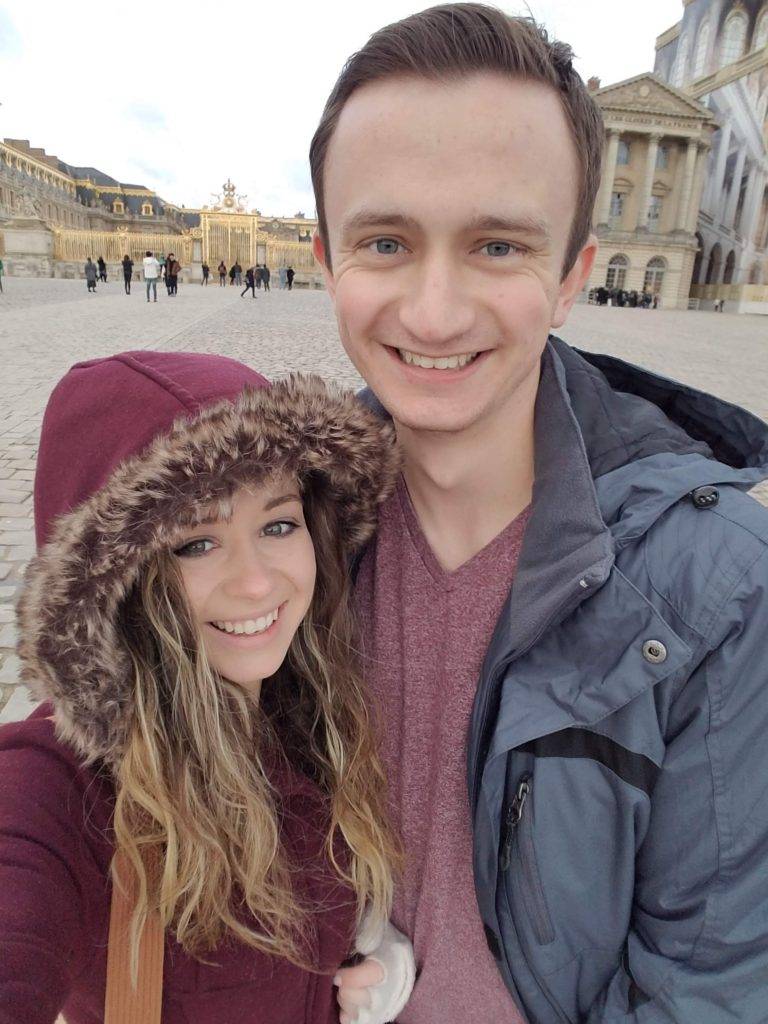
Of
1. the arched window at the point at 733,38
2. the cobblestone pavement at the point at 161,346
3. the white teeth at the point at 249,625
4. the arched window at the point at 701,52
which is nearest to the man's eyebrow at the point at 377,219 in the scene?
the white teeth at the point at 249,625

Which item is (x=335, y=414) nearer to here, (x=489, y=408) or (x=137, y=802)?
(x=489, y=408)

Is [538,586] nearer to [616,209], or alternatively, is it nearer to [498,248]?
[498,248]

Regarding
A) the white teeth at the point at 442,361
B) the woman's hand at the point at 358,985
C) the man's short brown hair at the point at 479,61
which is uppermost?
the man's short brown hair at the point at 479,61

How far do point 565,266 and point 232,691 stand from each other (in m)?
1.14

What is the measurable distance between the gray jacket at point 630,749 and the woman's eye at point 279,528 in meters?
0.50

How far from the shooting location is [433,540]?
151 centimetres

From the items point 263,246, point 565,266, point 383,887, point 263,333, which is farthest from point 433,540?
point 263,246

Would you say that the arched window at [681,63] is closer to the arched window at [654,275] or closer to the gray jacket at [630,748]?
the arched window at [654,275]

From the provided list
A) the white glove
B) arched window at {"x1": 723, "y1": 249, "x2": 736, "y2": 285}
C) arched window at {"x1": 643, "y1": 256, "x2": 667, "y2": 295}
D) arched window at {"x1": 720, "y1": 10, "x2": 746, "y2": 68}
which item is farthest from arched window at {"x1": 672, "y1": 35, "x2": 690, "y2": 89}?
the white glove

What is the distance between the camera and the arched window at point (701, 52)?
57812 millimetres

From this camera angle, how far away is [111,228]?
77562 millimetres

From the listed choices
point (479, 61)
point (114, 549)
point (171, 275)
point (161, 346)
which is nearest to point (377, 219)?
point (479, 61)

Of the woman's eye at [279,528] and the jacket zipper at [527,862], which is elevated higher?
the woman's eye at [279,528]

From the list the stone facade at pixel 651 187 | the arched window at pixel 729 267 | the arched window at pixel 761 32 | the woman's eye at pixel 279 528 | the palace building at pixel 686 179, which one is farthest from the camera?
the arched window at pixel 729 267
